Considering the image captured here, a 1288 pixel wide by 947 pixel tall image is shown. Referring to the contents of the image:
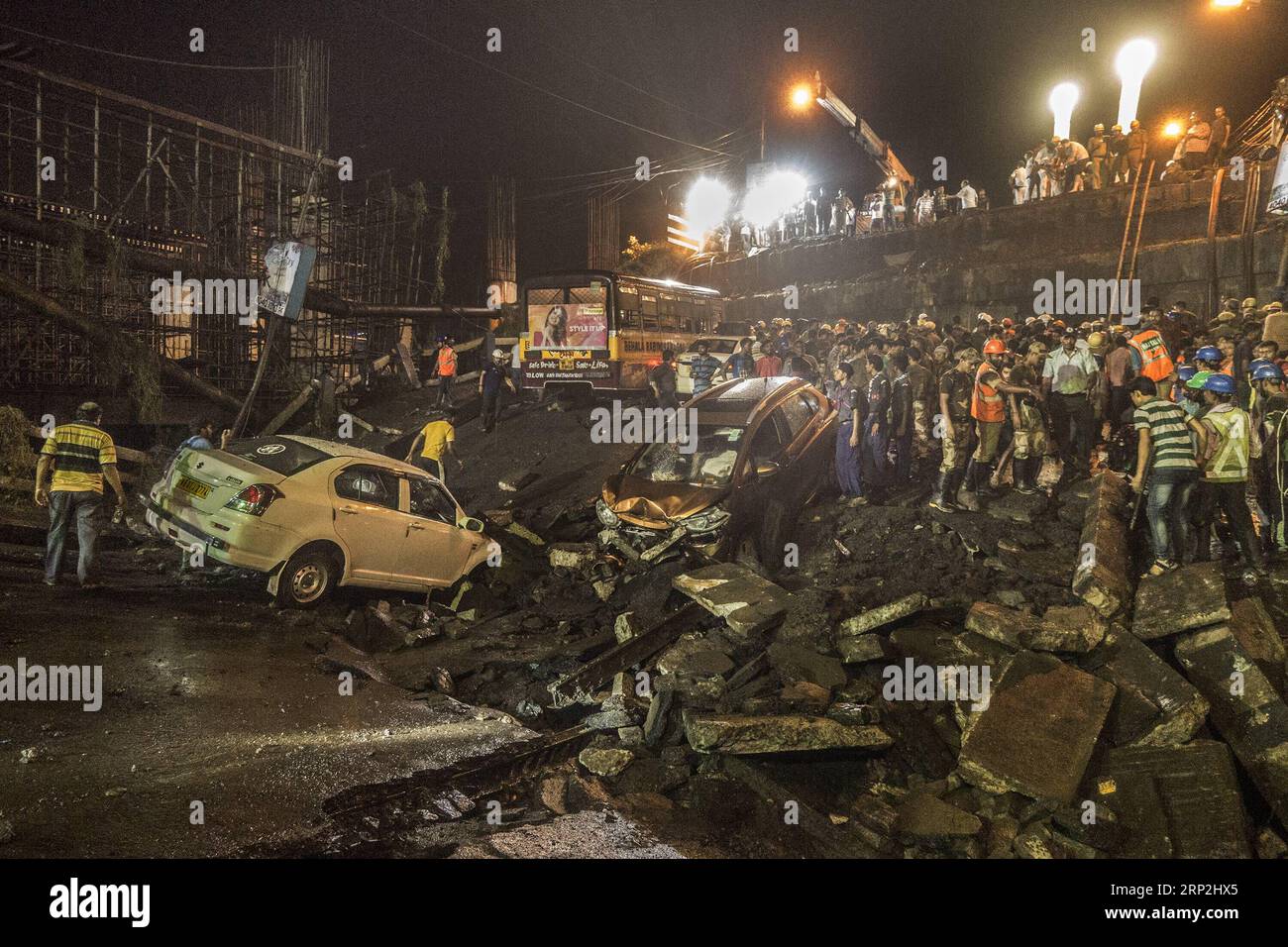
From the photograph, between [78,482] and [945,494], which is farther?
[945,494]

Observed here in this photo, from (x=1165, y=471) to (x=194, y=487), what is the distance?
903 cm

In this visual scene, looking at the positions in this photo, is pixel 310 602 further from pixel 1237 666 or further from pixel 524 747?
pixel 1237 666

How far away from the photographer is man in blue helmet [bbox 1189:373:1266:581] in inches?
262

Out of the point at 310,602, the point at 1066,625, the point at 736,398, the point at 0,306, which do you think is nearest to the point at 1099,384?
the point at 736,398

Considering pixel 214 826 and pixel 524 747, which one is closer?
pixel 214 826

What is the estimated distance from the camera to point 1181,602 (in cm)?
595

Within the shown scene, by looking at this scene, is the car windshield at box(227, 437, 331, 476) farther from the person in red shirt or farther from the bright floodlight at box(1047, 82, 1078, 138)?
the bright floodlight at box(1047, 82, 1078, 138)

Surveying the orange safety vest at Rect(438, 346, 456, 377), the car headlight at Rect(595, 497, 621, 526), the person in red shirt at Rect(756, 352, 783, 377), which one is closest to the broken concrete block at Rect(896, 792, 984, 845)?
the car headlight at Rect(595, 497, 621, 526)

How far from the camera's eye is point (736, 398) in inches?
374

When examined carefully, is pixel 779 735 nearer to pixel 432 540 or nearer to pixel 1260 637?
pixel 1260 637

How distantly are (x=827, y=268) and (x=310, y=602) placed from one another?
2092 cm

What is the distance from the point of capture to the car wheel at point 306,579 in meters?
7.43

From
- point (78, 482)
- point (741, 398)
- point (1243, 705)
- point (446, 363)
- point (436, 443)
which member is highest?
point (446, 363)

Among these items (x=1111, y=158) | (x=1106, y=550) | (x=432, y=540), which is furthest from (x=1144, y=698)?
(x=1111, y=158)
